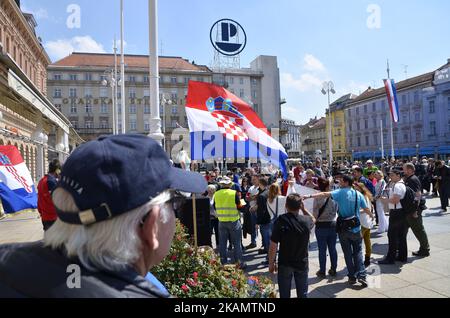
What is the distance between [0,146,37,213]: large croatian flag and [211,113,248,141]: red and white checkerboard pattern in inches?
153

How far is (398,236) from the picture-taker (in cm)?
710

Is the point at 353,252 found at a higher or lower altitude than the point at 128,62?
lower

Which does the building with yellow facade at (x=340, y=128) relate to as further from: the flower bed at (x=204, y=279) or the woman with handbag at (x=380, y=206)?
the flower bed at (x=204, y=279)

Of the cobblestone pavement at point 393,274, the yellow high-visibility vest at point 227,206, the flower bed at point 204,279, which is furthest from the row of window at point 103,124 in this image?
the flower bed at point 204,279

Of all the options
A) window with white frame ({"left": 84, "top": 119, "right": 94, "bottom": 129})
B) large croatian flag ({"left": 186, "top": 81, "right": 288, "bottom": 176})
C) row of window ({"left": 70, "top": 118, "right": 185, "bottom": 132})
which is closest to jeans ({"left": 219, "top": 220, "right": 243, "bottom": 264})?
large croatian flag ({"left": 186, "top": 81, "right": 288, "bottom": 176})

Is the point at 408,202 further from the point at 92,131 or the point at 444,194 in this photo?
the point at 92,131

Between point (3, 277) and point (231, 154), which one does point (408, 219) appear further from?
point (3, 277)

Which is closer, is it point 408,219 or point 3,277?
point 3,277

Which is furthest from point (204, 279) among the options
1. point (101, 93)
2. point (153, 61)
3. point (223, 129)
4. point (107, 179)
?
point (101, 93)

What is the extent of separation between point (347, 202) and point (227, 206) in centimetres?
245

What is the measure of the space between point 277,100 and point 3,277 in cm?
8205

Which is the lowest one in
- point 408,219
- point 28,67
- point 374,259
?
point 374,259
